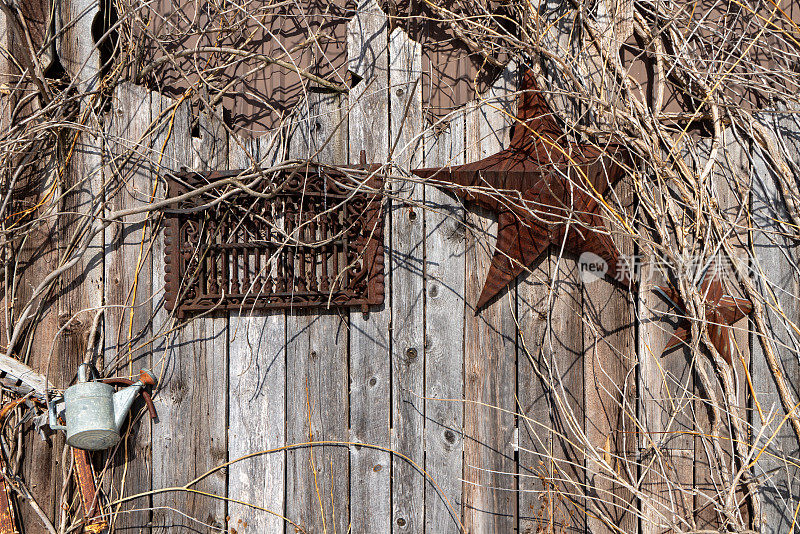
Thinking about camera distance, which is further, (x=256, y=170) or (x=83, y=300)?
(x=83, y=300)

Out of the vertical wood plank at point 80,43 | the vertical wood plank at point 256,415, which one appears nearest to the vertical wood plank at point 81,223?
the vertical wood plank at point 80,43

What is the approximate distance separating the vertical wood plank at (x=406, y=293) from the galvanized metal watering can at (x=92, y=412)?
963 mm

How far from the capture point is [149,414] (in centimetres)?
199

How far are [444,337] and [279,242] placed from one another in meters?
0.68

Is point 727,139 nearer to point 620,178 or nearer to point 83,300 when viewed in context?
point 620,178

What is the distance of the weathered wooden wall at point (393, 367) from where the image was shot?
1895 mm

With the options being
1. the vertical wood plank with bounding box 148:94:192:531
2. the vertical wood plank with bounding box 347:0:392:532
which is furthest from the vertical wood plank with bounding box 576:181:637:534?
the vertical wood plank with bounding box 148:94:192:531

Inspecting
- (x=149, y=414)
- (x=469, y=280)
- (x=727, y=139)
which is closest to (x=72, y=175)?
(x=149, y=414)

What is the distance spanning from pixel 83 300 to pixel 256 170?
2.79 feet

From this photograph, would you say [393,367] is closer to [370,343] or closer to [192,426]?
[370,343]

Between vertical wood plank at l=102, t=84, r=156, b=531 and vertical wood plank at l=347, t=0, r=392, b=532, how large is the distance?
30.1 inches

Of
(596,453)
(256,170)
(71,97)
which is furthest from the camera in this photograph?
(71,97)

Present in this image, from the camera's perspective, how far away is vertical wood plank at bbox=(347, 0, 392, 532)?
1938mm

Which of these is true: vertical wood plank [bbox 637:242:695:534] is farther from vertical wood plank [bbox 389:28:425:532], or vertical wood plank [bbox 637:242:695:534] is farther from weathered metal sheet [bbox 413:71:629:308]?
vertical wood plank [bbox 389:28:425:532]
